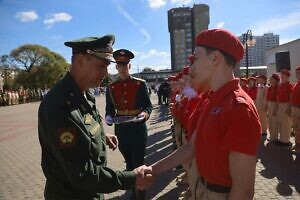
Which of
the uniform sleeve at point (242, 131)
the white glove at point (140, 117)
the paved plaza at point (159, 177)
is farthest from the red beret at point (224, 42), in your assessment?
the paved plaza at point (159, 177)

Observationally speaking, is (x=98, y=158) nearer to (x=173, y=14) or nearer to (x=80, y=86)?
(x=80, y=86)

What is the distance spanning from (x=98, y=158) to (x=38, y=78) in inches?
2465

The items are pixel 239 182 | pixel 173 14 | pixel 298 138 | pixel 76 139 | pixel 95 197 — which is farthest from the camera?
pixel 173 14

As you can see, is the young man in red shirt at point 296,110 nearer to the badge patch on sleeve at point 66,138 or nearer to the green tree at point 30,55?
the badge patch on sleeve at point 66,138

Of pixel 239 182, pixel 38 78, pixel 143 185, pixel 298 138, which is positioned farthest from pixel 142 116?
pixel 38 78

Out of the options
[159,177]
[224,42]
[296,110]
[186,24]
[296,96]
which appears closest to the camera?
[224,42]

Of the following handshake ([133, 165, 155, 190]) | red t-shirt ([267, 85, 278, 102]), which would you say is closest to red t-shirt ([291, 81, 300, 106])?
red t-shirt ([267, 85, 278, 102])

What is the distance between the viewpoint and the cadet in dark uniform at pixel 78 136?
7.29 ft

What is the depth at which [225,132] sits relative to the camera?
2.05m

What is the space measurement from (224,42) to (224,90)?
12.0 inches

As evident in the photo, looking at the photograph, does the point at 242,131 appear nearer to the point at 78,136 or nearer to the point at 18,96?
the point at 78,136

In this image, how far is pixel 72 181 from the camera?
7.33ft

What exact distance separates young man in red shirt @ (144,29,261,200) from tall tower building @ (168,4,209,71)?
115 ft

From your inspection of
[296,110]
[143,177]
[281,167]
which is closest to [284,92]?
[296,110]
